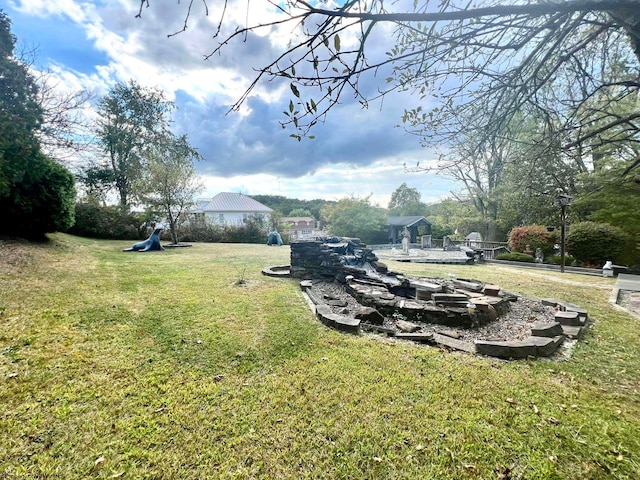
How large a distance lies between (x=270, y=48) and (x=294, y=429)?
312cm

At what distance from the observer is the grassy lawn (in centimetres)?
168

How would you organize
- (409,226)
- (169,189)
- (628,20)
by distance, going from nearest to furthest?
(628,20) → (169,189) → (409,226)

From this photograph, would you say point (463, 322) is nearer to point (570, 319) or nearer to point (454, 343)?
point (454, 343)

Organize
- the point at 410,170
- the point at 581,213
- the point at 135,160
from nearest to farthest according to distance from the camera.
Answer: the point at 410,170 < the point at 581,213 < the point at 135,160

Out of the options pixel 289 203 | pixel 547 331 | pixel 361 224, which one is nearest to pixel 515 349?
pixel 547 331

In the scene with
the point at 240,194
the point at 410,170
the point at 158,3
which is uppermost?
the point at 240,194

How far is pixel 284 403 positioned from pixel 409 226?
27805 mm

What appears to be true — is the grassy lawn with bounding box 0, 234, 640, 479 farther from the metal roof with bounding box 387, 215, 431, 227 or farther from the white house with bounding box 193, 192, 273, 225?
the white house with bounding box 193, 192, 273, 225

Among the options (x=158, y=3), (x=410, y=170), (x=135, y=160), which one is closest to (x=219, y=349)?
(x=158, y=3)

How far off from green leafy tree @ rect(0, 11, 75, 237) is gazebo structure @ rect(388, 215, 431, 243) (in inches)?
1028

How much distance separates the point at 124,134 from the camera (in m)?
20.0

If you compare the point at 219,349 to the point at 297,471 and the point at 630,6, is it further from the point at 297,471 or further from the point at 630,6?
the point at 630,6

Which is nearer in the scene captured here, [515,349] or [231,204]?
[515,349]

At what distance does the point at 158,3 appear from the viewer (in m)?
1.75
